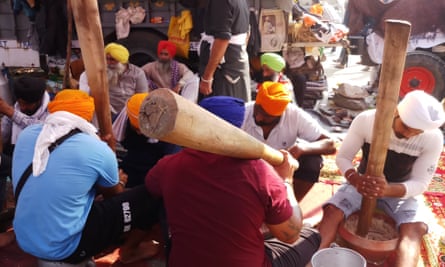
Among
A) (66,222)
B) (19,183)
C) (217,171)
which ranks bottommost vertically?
(66,222)

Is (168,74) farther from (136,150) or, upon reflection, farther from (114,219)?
(114,219)

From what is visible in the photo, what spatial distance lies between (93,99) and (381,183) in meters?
1.80

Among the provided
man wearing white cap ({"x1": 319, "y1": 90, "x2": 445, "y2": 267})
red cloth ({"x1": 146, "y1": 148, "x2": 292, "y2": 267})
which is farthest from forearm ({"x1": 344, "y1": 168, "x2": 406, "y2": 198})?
red cloth ({"x1": 146, "y1": 148, "x2": 292, "y2": 267})

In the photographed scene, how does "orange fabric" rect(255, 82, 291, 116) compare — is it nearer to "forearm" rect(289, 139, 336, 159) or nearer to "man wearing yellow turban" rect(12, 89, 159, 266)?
"forearm" rect(289, 139, 336, 159)

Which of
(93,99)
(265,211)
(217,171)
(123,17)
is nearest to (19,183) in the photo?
(93,99)

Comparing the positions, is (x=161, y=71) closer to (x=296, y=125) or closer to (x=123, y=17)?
(x=123, y=17)

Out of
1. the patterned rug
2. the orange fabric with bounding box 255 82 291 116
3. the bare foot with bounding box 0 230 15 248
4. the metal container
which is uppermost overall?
the orange fabric with bounding box 255 82 291 116

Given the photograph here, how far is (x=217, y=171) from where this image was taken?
1.68 metres

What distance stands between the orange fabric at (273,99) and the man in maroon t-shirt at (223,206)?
2.92ft

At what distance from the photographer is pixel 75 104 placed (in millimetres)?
2342

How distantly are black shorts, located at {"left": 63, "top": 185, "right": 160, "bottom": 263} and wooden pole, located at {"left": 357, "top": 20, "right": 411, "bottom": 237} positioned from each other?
4.28ft

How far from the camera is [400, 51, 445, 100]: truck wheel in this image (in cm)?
618

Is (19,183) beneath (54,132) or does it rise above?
beneath

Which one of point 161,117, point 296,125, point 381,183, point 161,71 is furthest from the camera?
point 161,71
